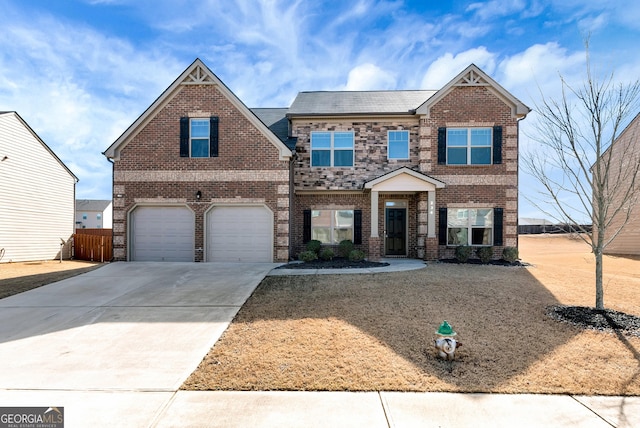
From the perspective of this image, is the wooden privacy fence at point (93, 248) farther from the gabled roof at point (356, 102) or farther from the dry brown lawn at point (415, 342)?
the dry brown lawn at point (415, 342)

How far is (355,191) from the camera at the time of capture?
14602 millimetres

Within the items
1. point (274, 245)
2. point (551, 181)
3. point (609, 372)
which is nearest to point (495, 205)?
point (551, 181)

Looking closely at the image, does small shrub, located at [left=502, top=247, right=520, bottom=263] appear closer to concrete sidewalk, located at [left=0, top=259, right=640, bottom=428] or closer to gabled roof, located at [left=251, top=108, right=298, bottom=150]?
gabled roof, located at [left=251, top=108, right=298, bottom=150]

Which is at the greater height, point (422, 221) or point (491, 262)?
point (422, 221)

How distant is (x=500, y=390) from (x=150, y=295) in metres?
7.82

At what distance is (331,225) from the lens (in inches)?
584

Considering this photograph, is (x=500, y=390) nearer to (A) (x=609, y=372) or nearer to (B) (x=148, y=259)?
(A) (x=609, y=372)

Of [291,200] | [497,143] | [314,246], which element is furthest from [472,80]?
[314,246]

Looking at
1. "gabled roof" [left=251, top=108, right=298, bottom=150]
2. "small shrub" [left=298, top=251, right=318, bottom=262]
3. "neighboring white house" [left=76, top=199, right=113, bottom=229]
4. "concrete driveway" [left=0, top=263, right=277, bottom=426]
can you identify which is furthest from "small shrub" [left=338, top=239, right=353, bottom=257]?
"neighboring white house" [left=76, top=199, right=113, bottom=229]

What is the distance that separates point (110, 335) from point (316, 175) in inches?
410

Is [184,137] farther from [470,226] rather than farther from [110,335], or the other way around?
[470,226]

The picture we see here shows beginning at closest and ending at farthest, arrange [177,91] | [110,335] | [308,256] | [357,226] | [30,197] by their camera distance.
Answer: [110,335] < [308,256] < [177,91] < [357,226] < [30,197]

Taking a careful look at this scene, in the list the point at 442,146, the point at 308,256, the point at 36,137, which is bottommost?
the point at 308,256

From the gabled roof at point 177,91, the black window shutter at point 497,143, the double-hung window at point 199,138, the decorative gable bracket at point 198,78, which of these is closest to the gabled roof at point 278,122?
the gabled roof at point 177,91
